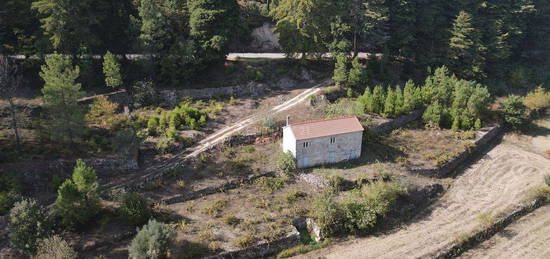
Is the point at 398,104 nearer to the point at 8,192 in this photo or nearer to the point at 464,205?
the point at 464,205

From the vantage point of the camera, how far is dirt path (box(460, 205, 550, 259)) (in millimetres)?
32062

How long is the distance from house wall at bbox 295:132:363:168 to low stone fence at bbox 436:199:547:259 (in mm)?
11394

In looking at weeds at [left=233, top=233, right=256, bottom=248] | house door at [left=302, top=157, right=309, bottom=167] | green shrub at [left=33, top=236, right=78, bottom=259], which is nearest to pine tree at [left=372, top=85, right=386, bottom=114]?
house door at [left=302, top=157, right=309, bottom=167]

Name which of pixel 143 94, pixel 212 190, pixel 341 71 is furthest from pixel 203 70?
pixel 212 190

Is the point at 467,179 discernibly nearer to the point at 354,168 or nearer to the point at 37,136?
the point at 354,168

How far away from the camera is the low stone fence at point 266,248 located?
2941cm

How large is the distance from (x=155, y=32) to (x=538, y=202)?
38432 millimetres

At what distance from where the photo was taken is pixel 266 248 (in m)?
30.5

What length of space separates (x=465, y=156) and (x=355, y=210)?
16.3 meters

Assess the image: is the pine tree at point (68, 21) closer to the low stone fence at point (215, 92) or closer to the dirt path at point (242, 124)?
the low stone fence at point (215, 92)

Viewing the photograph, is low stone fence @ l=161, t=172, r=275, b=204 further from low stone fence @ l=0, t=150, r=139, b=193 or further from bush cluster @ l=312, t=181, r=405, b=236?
bush cluster @ l=312, t=181, r=405, b=236

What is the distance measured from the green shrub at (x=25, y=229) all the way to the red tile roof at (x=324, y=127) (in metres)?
19.5

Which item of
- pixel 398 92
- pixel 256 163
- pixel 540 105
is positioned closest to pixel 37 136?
pixel 256 163

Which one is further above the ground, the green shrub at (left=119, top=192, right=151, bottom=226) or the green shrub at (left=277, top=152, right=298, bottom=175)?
the green shrub at (left=277, top=152, right=298, bottom=175)
